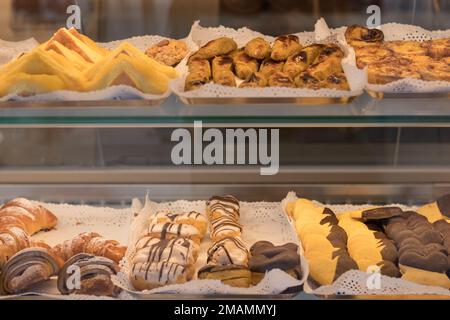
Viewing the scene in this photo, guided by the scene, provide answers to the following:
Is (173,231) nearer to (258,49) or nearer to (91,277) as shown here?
(91,277)

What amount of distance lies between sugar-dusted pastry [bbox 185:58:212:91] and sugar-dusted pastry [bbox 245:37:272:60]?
0.38 ft

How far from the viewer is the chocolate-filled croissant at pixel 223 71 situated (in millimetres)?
1670

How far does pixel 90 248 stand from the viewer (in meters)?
1.81

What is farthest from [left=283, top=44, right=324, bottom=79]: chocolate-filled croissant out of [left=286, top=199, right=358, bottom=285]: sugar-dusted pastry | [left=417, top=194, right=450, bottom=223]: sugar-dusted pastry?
[left=417, top=194, right=450, bottom=223]: sugar-dusted pastry

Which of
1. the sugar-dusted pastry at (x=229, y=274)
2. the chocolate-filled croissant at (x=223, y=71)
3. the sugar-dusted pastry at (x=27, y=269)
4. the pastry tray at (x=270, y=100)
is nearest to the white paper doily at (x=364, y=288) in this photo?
the sugar-dusted pastry at (x=229, y=274)

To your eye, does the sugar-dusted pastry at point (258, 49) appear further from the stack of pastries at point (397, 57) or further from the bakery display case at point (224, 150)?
the stack of pastries at point (397, 57)

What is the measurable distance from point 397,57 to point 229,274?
69cm

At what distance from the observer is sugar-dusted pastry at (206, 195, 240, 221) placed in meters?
1.91

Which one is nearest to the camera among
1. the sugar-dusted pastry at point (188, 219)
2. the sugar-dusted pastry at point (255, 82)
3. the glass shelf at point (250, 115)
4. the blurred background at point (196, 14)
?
the glass shelf at point (250, 115)

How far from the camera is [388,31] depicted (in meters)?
2.00

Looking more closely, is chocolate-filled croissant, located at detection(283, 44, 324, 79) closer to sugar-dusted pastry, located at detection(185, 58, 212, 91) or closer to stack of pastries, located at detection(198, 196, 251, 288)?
sugar-dusted pastry, located at detection(185, 58, 212, 91)

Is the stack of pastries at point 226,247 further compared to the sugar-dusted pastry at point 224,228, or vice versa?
the sugar-dusted pastry at point 224,228

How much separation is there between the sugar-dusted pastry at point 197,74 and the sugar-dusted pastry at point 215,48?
4 centimetres
